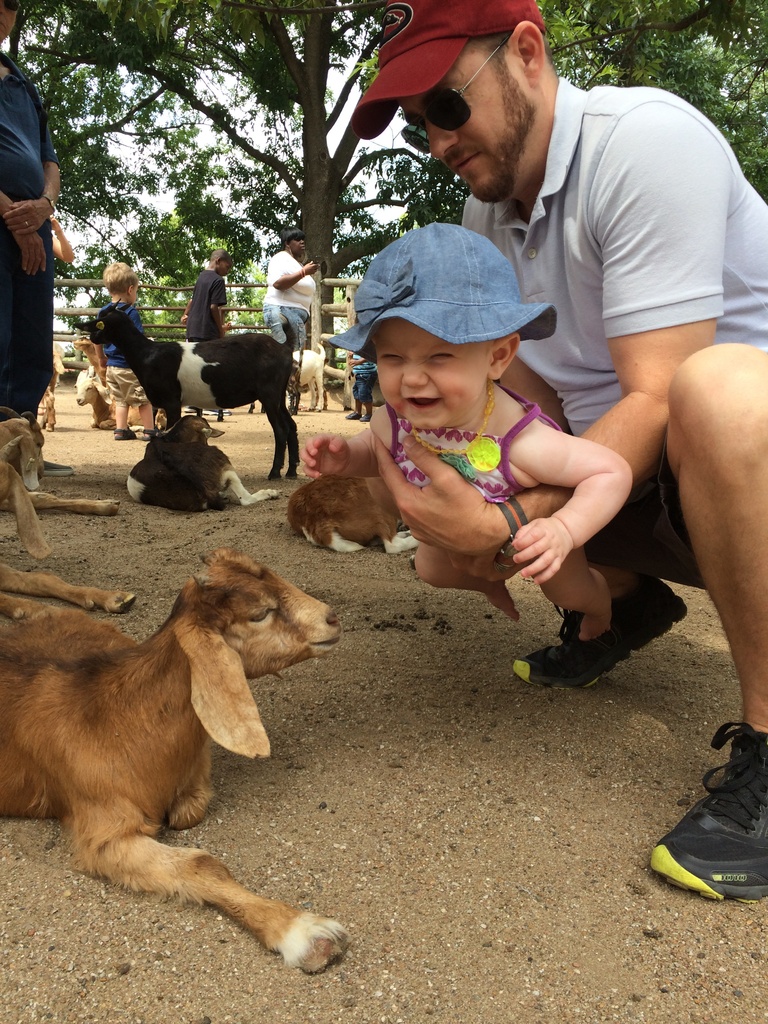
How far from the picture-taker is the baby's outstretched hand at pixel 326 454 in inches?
99.0

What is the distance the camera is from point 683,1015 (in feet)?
5.42

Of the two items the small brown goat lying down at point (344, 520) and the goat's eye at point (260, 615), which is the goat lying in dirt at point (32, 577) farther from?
the goat's eye at point (260, 615)

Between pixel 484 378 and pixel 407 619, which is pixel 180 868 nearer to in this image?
pixel 484 378

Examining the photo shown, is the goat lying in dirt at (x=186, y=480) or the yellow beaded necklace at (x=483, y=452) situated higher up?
the yellow beaded necklace at (x=483, y=452)

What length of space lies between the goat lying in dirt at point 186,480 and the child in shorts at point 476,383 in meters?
4.06

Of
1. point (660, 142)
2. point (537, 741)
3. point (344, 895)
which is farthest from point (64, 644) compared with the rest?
point (660, 142)

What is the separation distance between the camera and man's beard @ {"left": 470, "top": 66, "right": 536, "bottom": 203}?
2.44m

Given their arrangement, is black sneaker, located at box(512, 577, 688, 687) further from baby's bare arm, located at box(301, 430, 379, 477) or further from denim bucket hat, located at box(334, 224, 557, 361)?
denim bucket hat, located at box(334, 224, 557, 361)

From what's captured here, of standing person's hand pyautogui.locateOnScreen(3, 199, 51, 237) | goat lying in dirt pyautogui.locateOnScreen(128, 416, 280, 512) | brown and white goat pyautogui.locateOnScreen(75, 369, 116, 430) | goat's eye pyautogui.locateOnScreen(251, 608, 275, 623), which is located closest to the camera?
goat's eye pyautogui.locateOnScreen(251, 608, 275, 623)

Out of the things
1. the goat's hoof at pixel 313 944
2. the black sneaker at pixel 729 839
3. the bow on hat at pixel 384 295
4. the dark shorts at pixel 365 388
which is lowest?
the dark shorts at pixel 365 388

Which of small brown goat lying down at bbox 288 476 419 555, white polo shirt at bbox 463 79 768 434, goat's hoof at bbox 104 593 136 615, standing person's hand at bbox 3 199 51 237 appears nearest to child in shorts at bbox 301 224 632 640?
white polo shirt at bbox 463 79 768 434

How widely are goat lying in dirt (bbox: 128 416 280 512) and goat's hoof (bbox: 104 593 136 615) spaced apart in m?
2.64

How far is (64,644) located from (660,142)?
2098 mm

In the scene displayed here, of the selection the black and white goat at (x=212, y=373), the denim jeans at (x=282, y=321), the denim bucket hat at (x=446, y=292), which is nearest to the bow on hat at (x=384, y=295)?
the denim bucket hat at (x=446, y=292)
